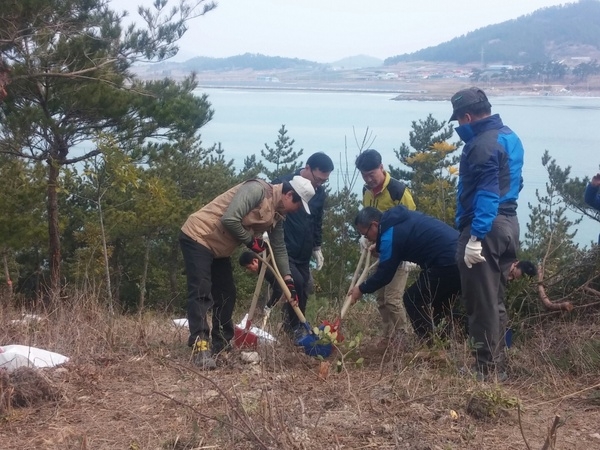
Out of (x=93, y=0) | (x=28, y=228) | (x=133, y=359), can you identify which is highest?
(x=93, y=0)

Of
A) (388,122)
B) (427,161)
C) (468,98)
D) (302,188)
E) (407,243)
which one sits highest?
(468,98)

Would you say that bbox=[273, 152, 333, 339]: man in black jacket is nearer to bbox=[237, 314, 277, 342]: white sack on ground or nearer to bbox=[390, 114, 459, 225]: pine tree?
bbox=[237, 314, 277, 342]: white sack on ground

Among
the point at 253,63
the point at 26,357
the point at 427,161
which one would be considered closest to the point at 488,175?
the point at 26,357

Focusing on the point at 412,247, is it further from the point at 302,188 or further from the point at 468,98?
the point at 468,98

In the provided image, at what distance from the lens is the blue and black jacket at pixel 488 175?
14.9ft

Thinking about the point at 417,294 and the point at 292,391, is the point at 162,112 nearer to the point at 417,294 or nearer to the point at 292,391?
the point at 417,294

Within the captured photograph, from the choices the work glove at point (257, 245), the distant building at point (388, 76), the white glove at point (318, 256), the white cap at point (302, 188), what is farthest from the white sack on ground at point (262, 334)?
the distant building at point (388, 76)

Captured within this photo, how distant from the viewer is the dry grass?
3639mm

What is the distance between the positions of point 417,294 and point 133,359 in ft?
6.80

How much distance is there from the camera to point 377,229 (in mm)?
5305

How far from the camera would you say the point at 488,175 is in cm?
456

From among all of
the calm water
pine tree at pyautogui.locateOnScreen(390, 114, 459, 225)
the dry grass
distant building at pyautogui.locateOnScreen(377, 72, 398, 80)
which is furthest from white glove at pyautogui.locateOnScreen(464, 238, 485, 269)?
distant building at pyautogui.locateOnScreen(377, 72, 398, 80)

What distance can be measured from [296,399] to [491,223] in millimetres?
1569

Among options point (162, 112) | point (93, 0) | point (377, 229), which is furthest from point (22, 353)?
point (162, 112)
